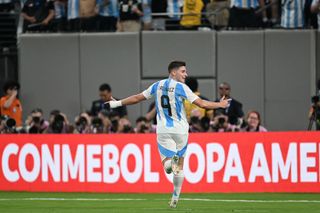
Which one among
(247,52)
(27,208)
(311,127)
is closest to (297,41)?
(247,52)

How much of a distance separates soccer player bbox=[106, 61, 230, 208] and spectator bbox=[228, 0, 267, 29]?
911 centimetres

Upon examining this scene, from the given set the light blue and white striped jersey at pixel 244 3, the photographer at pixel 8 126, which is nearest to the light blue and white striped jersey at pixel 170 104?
the photographer at pixel 8 126

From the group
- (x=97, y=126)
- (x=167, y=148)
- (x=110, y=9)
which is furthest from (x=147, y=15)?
(x=167, y=148)

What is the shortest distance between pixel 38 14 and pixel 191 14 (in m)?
3.88

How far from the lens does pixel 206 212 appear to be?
1642 centimetres

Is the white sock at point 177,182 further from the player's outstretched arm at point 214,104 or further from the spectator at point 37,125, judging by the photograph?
the spectator at point 37,125

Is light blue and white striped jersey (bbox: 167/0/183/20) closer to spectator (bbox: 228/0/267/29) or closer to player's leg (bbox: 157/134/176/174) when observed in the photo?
spectator (bbox: 228/0/267/29)

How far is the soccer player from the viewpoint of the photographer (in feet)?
55.7

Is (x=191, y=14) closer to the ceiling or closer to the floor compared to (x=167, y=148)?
closer to the ceiling

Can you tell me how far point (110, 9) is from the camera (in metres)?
26.2

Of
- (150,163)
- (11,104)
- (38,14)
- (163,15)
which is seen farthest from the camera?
(38,14)

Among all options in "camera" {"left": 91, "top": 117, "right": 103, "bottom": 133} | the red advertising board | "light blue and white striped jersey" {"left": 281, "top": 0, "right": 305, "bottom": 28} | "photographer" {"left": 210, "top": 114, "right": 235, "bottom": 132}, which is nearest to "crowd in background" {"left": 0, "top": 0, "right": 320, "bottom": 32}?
"light blue and white striped jersey" {"left": 281, "top": 0, "right": 305, "bottom": 28}

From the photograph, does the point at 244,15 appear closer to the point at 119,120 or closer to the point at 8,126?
the point at 119,120

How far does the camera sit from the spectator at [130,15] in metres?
26.1
